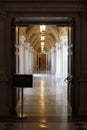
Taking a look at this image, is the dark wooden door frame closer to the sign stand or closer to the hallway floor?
the hallway floor

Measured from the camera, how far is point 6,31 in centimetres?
1016

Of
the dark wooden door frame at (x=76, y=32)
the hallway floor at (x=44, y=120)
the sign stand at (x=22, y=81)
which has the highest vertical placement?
the dark wooden door frame at (x=76, y=32)

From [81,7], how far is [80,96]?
2786 mm

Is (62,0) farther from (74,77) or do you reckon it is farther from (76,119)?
(76,119)

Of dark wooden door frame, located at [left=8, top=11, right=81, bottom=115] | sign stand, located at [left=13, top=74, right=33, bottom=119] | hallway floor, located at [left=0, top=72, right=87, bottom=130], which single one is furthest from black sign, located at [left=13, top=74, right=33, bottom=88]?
dark wooden door frame, located at [left=8, top=11, right=81, bottom=115]

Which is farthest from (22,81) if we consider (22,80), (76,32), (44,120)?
(76,32)

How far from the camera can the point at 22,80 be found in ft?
32.3

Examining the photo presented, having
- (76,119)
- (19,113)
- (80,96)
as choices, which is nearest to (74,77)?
(80,96)

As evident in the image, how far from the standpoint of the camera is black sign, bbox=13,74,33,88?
32.1 ft

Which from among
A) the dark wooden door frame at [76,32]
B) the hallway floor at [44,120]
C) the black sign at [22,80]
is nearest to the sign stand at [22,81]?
the black sign at [22,80]

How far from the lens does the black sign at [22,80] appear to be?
385 inches

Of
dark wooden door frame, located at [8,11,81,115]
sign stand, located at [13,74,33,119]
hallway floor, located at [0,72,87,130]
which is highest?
dark wooden door frame, located at [8,11,81,115]

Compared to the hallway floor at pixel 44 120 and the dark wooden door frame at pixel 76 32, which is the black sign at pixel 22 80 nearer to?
the hallway floor at pixel 44 120

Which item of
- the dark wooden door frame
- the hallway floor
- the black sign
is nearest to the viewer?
the hallway floor
